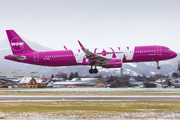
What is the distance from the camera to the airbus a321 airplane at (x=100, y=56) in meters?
54.1

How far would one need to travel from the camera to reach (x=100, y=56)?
53.9m

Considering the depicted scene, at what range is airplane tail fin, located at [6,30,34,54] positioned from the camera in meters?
59.6

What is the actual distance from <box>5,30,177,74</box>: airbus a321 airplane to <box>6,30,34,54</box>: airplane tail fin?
135 centimetres

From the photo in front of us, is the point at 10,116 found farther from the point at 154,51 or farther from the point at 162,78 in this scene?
the point at 162,78

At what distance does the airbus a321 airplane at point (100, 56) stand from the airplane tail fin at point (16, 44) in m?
1.35

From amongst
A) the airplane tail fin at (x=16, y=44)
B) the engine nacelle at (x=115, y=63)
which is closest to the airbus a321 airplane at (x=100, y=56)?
the engine nacelle at (x=115, y=63)

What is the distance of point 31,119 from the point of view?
24.1 m

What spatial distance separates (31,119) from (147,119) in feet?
33.9

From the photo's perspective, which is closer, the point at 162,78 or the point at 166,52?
the point at 166,52

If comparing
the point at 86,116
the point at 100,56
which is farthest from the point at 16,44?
the point at 86,116

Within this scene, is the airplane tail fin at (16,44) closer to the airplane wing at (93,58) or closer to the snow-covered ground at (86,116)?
the airplane wing at (93,58)

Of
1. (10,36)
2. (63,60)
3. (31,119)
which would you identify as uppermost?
(10,36)

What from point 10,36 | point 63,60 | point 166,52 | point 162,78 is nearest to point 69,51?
point 63,60

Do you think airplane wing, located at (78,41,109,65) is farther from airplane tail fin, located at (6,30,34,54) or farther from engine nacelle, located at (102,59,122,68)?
airplane tail fin, located at (6,30,34,54)
